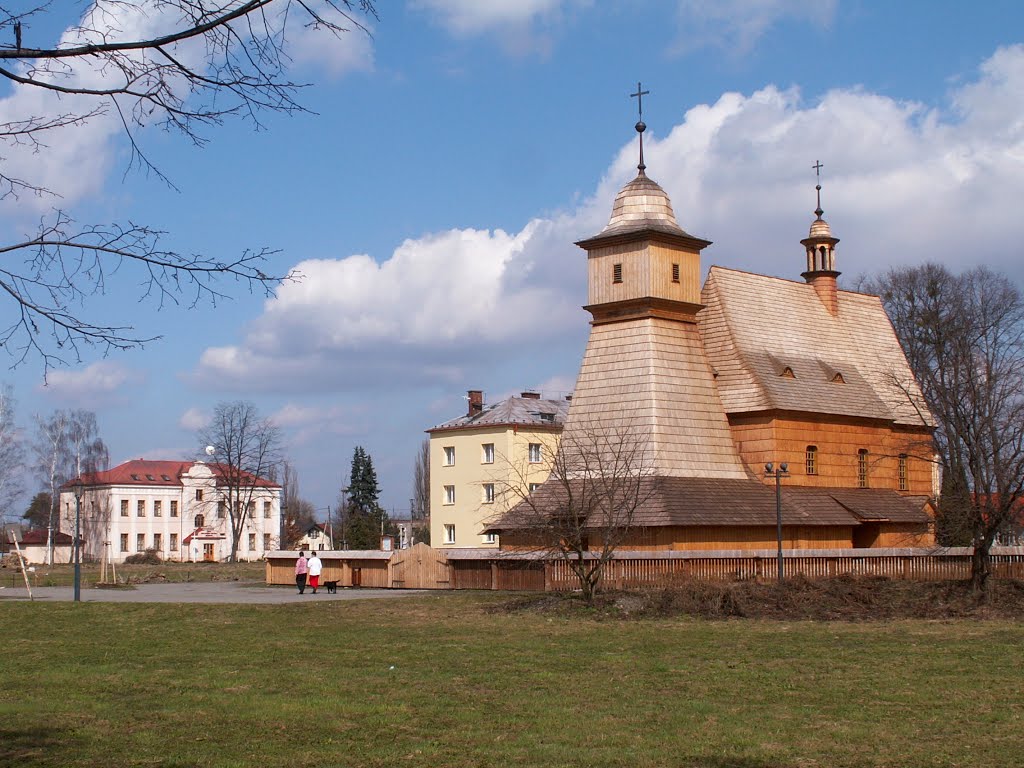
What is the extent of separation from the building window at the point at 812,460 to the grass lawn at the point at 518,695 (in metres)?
25.1

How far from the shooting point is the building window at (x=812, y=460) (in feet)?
164

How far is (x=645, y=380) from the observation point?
46.3 meters

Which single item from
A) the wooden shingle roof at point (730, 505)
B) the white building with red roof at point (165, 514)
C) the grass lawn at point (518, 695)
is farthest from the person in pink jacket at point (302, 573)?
the white building with red roof at point (165, 514)

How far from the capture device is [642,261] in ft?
157

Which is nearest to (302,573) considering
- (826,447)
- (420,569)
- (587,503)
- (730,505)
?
(420,569)

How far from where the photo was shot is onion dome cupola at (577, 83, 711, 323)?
4769 cm

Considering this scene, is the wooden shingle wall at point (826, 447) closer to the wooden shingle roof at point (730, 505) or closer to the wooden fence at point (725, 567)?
the wooden shingle roof at point (730, 505)

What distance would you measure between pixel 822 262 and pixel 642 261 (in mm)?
15158

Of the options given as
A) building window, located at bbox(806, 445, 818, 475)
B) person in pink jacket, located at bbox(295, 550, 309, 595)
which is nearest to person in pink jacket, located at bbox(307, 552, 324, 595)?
person in pink jacket, located at bbox(295, 550, 309, 595)

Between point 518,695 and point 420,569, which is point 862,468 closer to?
point 420,569

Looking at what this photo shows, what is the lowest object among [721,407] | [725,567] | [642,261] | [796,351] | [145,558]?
[145,558]

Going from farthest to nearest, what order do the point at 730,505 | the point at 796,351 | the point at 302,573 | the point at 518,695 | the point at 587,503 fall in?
the point at 796,351, the point at 730,505, the point at 302,573, the point at 587,503, the point at 518,695

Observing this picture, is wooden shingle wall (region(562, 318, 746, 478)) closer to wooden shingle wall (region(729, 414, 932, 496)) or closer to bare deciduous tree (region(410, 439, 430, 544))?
wooden shingle wall (region(729, 414, 932, 496))

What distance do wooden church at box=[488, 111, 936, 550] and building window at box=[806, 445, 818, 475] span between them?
0.06 meters
